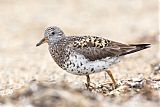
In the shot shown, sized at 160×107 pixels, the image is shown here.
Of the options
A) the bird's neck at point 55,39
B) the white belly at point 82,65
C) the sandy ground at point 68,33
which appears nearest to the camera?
the sandy ground at point 68,33

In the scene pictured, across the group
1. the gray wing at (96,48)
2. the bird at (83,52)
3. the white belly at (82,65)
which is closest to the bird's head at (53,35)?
the bird at (83,52)

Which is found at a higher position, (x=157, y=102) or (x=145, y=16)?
(x=145, y=16)

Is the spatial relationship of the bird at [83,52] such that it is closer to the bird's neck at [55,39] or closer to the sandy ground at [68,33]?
the bird's neck at [55,39]

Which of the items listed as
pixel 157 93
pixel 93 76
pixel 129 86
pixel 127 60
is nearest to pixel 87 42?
pixel 129 86

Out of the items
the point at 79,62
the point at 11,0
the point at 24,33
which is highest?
the point at 11,0

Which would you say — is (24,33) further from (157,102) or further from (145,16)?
(157,102)

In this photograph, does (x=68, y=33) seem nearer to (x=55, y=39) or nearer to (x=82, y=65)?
(x=55, y=39)

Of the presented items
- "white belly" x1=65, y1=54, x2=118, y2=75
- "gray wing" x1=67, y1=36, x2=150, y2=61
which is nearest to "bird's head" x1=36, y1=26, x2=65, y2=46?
"gray wing" x1=67, y1=36, x2=150, y2=61

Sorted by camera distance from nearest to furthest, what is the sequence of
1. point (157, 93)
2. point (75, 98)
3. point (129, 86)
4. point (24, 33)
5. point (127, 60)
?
point (75, 98) < point (157, 93) < point (129, 86) < point (127, 60) < point (24, 33)
